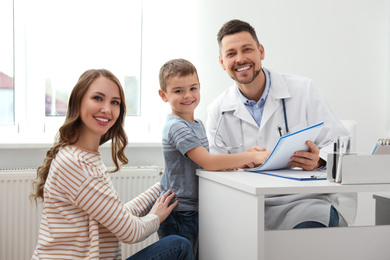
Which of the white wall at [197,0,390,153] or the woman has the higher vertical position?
the white wall at [197,0,390,153]

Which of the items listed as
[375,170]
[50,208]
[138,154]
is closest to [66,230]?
[50,208]

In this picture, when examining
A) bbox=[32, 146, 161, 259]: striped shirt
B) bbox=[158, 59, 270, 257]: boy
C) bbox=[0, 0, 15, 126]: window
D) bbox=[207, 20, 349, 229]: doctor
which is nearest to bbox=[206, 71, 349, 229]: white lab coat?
bbox=[207, 20, 349, 229]: doctor

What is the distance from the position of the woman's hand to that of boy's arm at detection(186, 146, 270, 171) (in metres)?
0.15

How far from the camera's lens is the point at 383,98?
2.60m

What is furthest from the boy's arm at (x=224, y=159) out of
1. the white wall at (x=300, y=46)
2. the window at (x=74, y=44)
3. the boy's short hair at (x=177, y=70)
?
the window at (x=74, y=44)

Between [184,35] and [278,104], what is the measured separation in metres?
0.99

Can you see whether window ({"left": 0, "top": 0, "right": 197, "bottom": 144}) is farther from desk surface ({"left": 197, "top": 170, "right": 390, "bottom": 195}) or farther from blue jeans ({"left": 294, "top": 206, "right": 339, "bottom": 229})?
desk surface ({"left": 197, "top": 170, "right": 390, "bottom": 195})

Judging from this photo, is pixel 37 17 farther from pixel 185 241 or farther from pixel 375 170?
pixel 375 170

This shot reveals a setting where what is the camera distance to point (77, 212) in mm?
1147

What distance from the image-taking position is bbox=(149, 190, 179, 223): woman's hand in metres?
1.31

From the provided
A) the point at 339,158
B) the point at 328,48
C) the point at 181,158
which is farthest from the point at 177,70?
the point at 328,48

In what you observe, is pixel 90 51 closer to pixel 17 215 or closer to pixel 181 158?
pixel 17 215

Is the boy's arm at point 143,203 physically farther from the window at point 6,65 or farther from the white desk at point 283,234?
the window at point 6,65

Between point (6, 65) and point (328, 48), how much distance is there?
1.82 m
